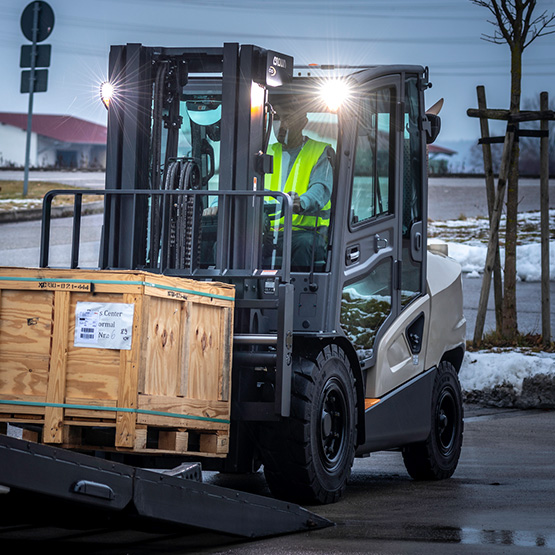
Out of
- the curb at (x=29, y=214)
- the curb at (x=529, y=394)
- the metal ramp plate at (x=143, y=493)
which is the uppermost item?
the curb at (x=29, y=214)

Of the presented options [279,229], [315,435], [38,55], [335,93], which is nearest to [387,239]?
[279,229]

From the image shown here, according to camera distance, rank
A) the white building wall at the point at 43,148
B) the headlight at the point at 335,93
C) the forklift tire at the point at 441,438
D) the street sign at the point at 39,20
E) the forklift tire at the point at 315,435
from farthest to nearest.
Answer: the white building wall at the point at 43,148
the street sign at the point at 39,20
the forklift tire at the point at 441,438
the headlight at the point at 335,93
the forklift tire at the point at 315,435

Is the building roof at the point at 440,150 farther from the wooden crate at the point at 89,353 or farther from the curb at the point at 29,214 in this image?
the wooden crate at the point at 89,353

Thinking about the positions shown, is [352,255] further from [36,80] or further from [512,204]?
[36,80]

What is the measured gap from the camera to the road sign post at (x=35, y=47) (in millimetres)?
19109

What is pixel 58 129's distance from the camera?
73.8 meters

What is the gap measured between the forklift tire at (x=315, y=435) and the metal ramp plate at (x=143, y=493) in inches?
19.4

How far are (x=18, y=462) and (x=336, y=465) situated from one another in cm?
270

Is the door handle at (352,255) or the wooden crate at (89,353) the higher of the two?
the door handle at (352,255)

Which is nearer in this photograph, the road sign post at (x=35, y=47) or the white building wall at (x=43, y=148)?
the road sign post at (x=35, y=47)

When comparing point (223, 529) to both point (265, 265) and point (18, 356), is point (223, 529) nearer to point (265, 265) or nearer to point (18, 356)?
point (18, 356)

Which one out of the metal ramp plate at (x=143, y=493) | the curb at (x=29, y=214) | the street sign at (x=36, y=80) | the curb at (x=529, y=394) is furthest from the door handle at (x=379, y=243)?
the curb at (x=29, y=214)

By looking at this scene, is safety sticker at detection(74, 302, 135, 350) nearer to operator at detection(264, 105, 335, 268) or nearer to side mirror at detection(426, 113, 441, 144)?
operator at detection(264, 105, 335, 268)

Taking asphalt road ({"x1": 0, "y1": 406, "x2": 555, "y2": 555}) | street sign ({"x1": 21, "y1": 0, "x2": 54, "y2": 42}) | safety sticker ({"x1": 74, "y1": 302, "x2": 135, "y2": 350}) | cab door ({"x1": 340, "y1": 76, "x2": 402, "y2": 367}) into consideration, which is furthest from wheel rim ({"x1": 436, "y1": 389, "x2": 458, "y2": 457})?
street sign ({"x1": 21, "y1": 0, "x2": 54, "y2": 42})
